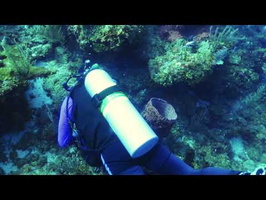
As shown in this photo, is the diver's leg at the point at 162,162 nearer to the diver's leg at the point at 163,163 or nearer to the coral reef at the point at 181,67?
the diver's leg at the point at 163,163

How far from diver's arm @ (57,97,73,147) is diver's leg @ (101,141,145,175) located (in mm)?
908

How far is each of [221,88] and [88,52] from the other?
3.95 meters

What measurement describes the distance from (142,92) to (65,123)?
118 inches

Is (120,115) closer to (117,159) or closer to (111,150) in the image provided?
(111,150)

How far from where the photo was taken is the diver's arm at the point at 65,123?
4.36 meters

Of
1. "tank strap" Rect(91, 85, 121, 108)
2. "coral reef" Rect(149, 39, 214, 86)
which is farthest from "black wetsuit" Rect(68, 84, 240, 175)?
"coral reef" Rect(149, 39, 214, 86)

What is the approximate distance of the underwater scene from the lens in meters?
6.05

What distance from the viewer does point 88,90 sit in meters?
4.18

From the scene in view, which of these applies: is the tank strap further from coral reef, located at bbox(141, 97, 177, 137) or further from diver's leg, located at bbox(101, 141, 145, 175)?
coral reef, located at bbox(141, 97, 177, 137)

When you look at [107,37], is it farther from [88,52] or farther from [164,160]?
[164,160]

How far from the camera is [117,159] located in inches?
154

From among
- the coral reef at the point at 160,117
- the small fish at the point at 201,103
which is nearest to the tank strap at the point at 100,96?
the coral reef at the point at 160,117
